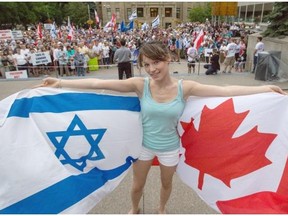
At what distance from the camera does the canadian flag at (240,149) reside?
2.47 m

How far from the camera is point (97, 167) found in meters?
2.71

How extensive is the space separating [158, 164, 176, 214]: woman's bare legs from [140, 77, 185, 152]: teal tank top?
25 cm

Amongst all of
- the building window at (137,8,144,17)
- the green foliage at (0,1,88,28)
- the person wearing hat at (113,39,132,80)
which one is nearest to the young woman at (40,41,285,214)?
the person wearing hat at (113,39,132,80)

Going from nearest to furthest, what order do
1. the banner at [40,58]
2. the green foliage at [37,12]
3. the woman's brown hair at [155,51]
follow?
the woman's brown hair at [155,51] → the banner at [40,58] → the green foliage at [37,12]

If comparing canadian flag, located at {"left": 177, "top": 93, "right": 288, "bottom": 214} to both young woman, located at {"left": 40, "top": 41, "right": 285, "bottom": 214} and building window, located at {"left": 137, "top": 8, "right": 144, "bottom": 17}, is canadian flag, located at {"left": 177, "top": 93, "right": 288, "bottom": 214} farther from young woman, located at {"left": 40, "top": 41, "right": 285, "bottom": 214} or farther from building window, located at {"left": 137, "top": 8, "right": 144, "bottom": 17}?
building window, located at {"left": 137, "top": 8, "right": 144, "bottom": 17}

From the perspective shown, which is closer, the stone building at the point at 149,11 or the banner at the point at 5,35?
the banner at the point at 5,35

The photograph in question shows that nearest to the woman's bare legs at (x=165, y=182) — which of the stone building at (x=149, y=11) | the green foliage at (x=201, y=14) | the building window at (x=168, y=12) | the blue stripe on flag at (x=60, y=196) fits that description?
the blue stripe on flag at (x=60, y=196)

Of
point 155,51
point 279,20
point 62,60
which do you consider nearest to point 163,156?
point 155,51

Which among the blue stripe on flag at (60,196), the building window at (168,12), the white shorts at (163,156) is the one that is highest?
the building window at (168,12)

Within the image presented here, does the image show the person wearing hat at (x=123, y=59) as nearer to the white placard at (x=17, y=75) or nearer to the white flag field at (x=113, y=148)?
the white placard at (x=17, y=75)

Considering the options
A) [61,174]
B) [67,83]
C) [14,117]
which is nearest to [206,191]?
[61,174]

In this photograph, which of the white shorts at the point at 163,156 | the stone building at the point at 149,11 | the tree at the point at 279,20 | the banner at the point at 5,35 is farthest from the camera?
the stone building at the point at 149,11

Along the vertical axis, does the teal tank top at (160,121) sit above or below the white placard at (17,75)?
above

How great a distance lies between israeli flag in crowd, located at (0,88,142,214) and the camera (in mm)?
2328
